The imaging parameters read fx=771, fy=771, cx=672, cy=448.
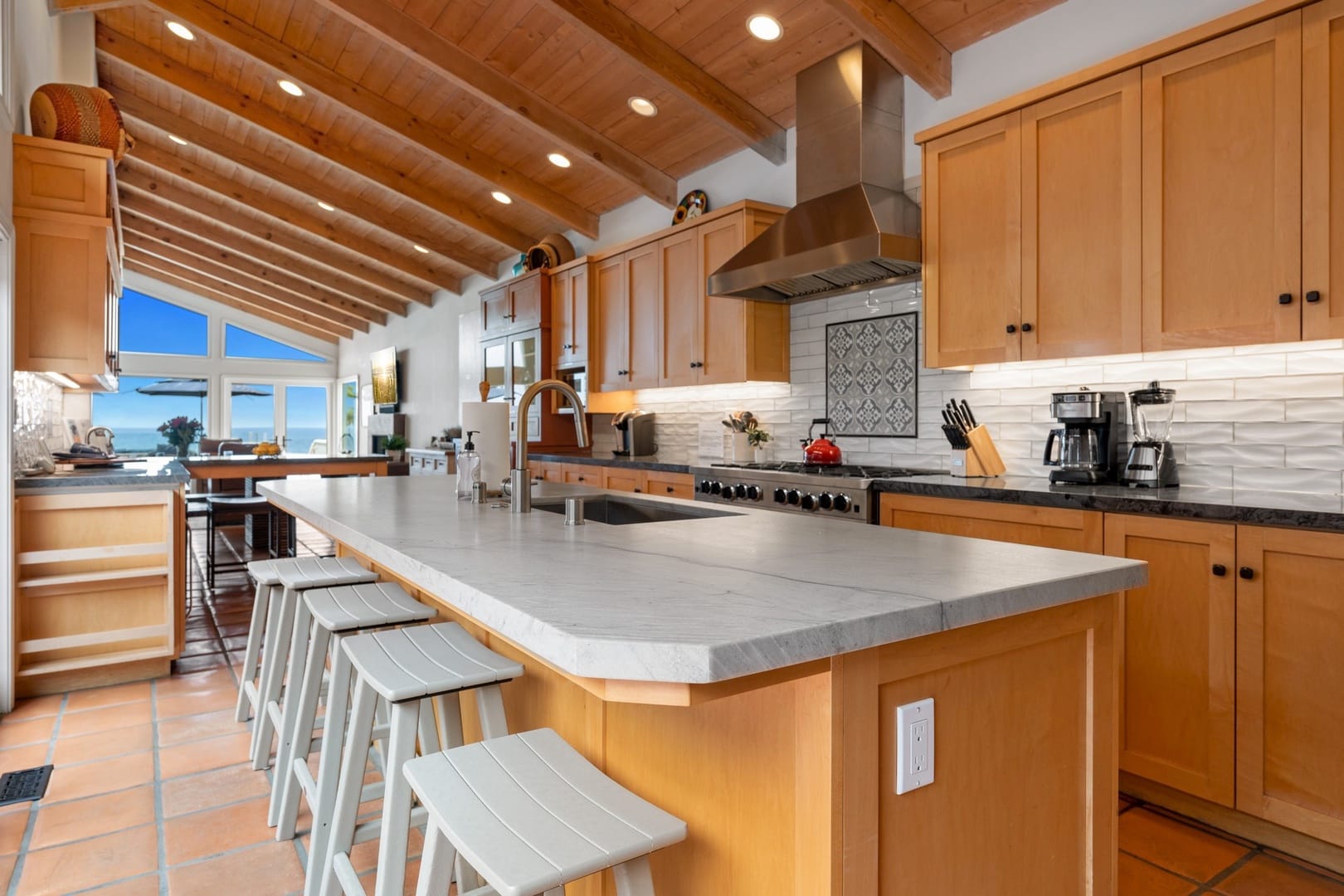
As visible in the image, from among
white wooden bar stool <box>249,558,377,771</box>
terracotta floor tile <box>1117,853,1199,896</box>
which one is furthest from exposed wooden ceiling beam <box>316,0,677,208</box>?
terracotta floor tile <box>1117,853,1199,896</box>

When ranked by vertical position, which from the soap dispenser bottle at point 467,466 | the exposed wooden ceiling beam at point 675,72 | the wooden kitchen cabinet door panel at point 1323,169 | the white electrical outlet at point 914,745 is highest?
the exposed wooden ceiling beam at point 675,72

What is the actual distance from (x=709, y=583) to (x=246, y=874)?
1.62 m

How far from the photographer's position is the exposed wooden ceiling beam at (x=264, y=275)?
9.30m

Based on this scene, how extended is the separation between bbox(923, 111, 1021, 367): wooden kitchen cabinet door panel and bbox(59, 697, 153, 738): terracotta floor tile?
344 centimetres

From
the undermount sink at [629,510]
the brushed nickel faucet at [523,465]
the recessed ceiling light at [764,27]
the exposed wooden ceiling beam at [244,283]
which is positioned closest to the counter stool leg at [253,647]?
the undermount sink at [629,510]

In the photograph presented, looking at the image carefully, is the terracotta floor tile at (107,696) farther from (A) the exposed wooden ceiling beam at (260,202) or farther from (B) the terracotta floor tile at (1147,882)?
(A) the exposed wooden ceiling beam at (260,202)

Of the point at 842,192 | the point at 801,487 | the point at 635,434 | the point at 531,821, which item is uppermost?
the point at 842,192

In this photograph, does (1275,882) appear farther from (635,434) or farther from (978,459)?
(635,434)

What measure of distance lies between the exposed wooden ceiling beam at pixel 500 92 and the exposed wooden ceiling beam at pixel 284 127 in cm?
159

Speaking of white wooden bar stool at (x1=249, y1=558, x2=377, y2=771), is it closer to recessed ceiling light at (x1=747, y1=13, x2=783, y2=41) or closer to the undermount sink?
the undermount sink

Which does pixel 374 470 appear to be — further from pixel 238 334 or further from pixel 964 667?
pixel 238 334

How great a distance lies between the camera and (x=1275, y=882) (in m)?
1.87

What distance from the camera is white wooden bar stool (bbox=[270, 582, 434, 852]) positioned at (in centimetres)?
175

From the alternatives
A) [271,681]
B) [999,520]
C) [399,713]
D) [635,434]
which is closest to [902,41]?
[999,520]
